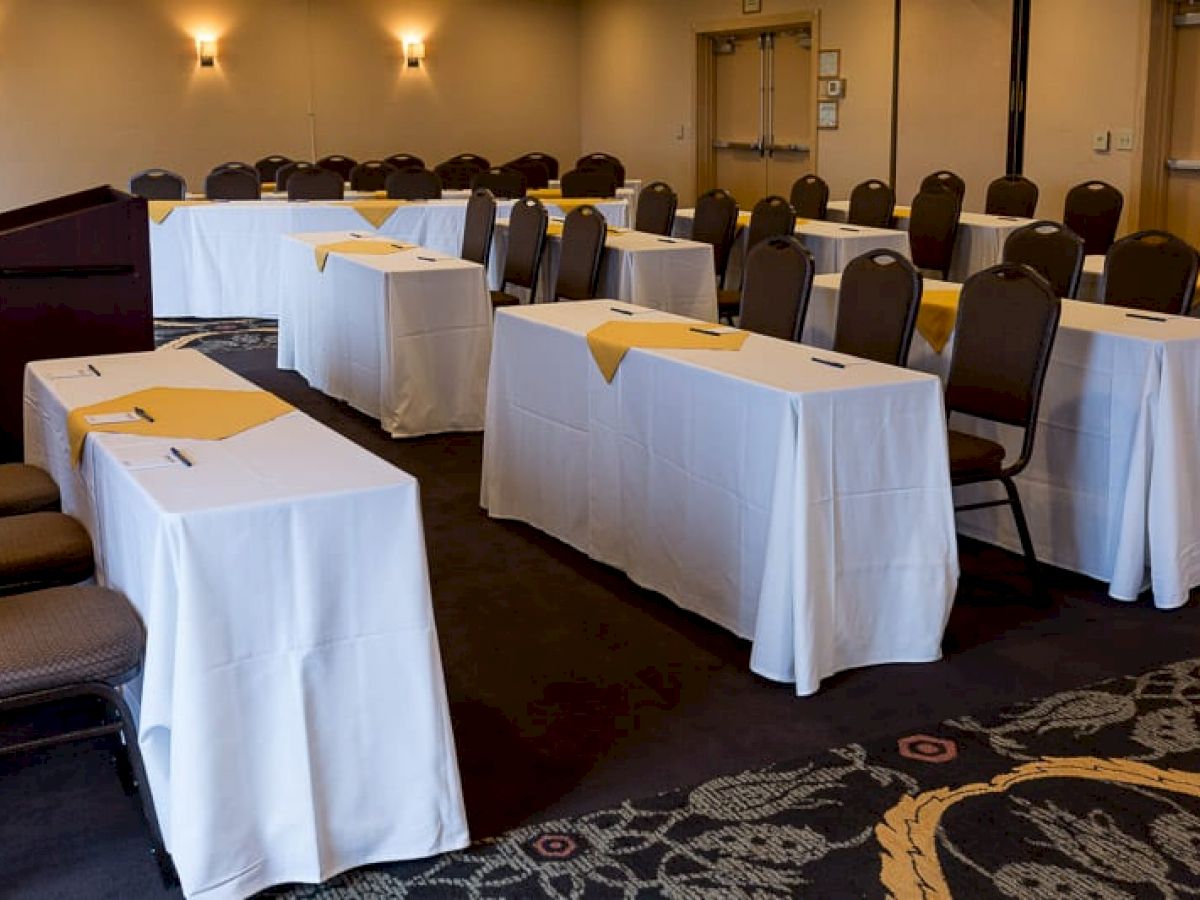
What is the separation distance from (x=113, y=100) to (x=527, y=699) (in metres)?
12.0

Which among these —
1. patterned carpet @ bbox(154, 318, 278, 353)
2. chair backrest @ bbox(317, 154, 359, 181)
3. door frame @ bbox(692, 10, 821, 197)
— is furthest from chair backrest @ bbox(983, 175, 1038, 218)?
chair backrest @ bbox(317, 154, 359, 181)

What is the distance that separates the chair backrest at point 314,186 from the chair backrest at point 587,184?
1.90 metres

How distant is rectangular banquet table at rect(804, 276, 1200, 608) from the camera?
14.2 feet

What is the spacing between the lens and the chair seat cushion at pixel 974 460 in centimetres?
435

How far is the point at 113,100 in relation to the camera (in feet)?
46.3

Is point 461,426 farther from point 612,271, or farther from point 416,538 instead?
point 416,538

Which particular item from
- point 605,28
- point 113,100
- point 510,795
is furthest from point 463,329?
point 605,28

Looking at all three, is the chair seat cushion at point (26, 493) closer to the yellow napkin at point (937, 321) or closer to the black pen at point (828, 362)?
the black pen at point (828, 362)

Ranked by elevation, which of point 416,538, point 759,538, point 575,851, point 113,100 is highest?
point 113,100

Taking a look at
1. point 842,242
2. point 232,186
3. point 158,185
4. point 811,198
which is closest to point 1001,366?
point 842,242

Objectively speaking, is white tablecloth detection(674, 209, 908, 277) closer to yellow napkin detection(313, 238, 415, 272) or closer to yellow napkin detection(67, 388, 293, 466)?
yellow napkin detection(313, 238, 415, 272)

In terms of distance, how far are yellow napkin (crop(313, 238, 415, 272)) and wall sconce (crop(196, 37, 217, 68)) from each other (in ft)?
25.2

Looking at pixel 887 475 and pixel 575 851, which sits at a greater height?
pixel 887 475

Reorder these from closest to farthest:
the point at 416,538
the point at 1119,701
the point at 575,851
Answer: the point at 416,538 → the point at 575,851 → the point at 1119,701
